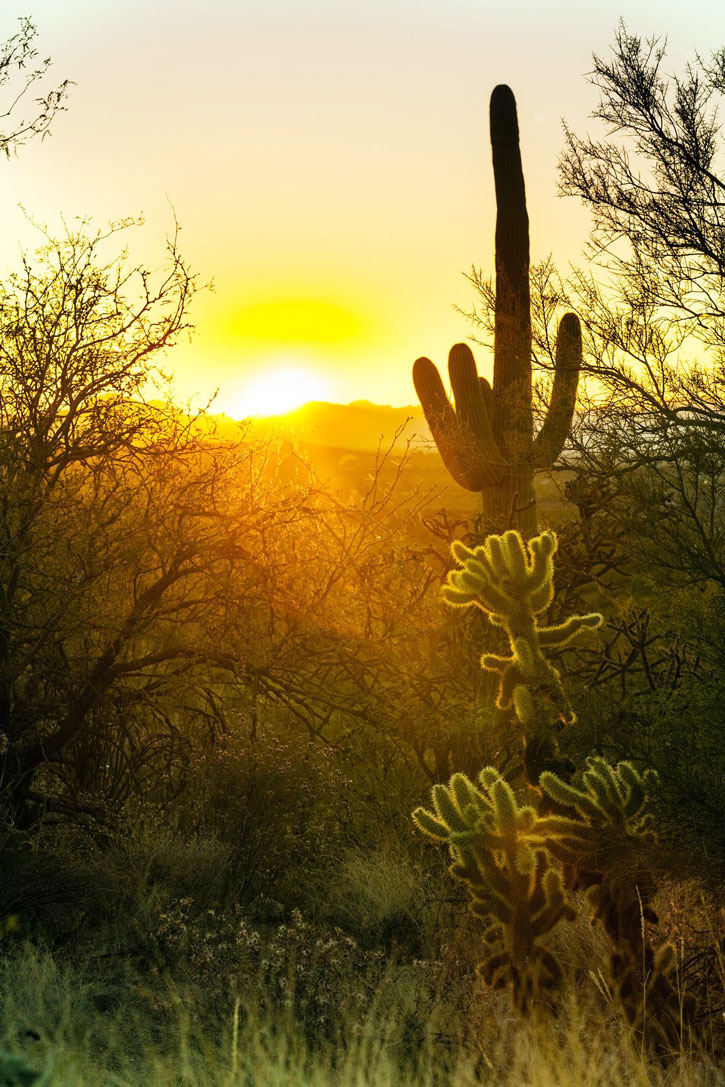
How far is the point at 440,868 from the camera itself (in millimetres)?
7344

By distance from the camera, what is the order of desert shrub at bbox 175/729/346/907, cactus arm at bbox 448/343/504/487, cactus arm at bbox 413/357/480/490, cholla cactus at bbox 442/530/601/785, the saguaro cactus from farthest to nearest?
cactus arm at bbox 413/357/480/490, cactus arm at bbox 448/343/504/487, the saguaro cactus, desert shrub at bbox 175/729/346/907, cholla cactus at bbox 442/530/601/785

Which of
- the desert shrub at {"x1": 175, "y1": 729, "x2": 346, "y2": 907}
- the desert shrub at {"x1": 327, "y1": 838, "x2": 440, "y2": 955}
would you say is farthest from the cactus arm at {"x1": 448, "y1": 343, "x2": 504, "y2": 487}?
the desert shrub at {"x1": 327, "y1": 838, "x2": 440, "y2": 955}

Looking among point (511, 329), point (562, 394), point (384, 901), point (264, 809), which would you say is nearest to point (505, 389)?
point (511, 329)

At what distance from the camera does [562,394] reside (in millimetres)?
11867

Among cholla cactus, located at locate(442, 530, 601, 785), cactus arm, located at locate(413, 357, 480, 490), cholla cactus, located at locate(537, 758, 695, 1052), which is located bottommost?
cholla cactus, located at locate(537, 758, 695, 1052)

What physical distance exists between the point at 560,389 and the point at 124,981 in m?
8.39

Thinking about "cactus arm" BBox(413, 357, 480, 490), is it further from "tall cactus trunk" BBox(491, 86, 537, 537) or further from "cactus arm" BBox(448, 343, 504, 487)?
"tall cactus trunk" BBox(491, 86, 537, 537)

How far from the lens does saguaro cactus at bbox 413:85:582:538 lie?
11867 mm

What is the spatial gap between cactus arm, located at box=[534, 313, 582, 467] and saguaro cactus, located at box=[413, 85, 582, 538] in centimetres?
1

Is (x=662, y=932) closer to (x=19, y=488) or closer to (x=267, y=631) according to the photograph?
(x=267, y=631)

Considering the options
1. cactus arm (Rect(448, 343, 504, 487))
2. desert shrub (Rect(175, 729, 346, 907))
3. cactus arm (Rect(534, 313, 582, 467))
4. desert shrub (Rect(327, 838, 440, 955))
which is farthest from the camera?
cactus arm (Rect(448, 343, 504, 487))

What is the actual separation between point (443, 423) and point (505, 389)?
842 millimetres

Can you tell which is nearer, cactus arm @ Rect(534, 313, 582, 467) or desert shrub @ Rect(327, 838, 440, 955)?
desert shrub @ Rect(327, 838, 440, 955)

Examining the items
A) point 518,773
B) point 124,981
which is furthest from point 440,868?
point 124,981
